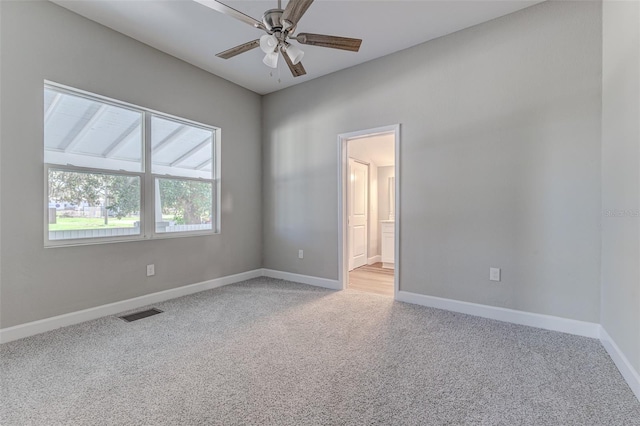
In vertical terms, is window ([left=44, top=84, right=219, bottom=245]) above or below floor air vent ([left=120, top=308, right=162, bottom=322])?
above

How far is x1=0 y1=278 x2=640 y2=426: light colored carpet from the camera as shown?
150cm

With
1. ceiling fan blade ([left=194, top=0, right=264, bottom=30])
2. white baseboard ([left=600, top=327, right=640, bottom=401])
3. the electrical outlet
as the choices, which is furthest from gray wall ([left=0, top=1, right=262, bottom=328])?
white baseboard ([left=600, top=327, right=640, bottom=401])

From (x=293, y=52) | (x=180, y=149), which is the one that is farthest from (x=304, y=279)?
(x=293, y=52)

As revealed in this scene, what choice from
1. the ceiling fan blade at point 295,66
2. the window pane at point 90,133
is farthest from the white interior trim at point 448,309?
the ceiling fan blade at point 295,66

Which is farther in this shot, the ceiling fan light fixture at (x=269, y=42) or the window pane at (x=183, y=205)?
the window pane at (x=183, y=205)

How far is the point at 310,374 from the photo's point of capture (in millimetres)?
1862

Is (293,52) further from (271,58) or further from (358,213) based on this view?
(358,213)

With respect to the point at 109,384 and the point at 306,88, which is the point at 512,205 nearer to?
the point at 306,88

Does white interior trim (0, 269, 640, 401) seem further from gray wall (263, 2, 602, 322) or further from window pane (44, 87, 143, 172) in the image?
window pane (44, 87, 143, 172)

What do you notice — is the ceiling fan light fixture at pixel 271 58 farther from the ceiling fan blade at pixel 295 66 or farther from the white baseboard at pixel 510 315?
the white baseboard at pixel 510 315

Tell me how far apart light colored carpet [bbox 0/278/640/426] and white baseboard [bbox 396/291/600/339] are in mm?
116

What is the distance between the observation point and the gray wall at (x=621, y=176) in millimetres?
1729

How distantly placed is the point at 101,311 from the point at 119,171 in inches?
56.7

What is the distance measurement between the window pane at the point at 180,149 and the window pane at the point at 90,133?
0.18m
